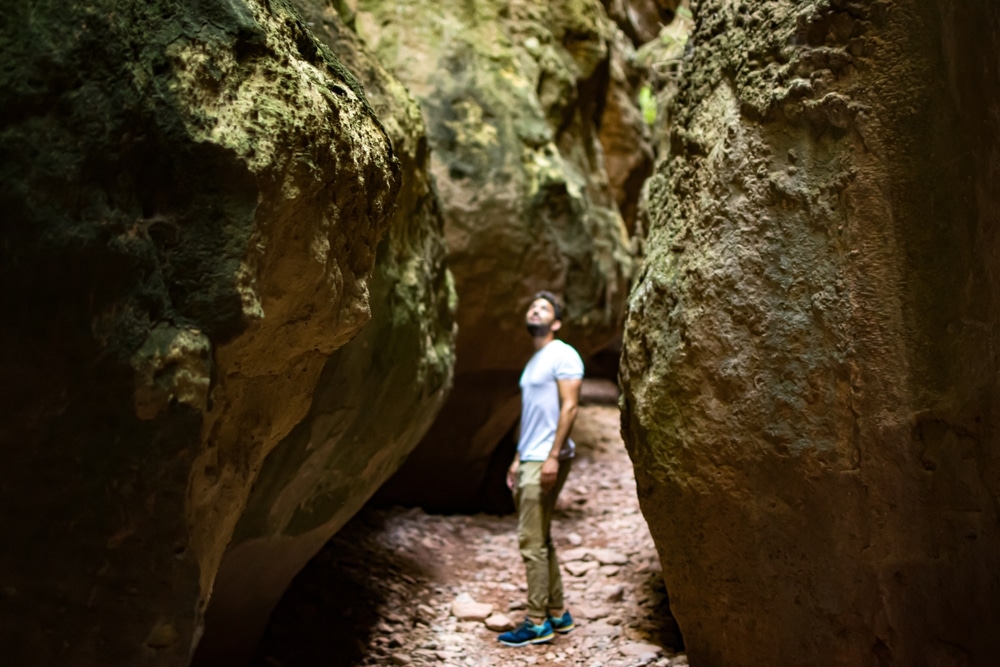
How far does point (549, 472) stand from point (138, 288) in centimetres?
270

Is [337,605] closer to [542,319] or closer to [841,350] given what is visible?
[542,319]

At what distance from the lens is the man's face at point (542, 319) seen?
4727mm

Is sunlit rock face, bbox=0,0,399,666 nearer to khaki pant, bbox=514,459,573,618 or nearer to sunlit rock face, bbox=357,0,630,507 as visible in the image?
khaki pant, bbox=514,459,573,618

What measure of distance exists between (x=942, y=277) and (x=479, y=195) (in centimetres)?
331

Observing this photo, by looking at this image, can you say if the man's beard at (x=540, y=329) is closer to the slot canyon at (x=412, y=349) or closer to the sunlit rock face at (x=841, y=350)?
the slot canyon at (x=412, y=349)

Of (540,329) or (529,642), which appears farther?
A: (540,329)

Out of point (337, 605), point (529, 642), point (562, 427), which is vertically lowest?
point (529, 642)

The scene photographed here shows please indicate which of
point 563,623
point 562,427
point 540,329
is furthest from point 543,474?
point 540,329

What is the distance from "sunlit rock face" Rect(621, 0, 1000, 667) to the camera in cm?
279

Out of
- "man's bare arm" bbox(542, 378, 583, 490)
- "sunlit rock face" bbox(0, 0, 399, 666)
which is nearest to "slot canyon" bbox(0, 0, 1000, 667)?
"sunlit rock face" bbox(0, 0, 399, 666)

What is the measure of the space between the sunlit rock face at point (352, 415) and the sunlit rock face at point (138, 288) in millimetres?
929

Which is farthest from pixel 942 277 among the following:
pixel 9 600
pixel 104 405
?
pixel 9 600

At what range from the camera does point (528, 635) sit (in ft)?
13.6

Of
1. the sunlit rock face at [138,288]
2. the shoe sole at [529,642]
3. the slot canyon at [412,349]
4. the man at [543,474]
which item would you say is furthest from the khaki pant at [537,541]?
the sunlit rock face at [138,288]
